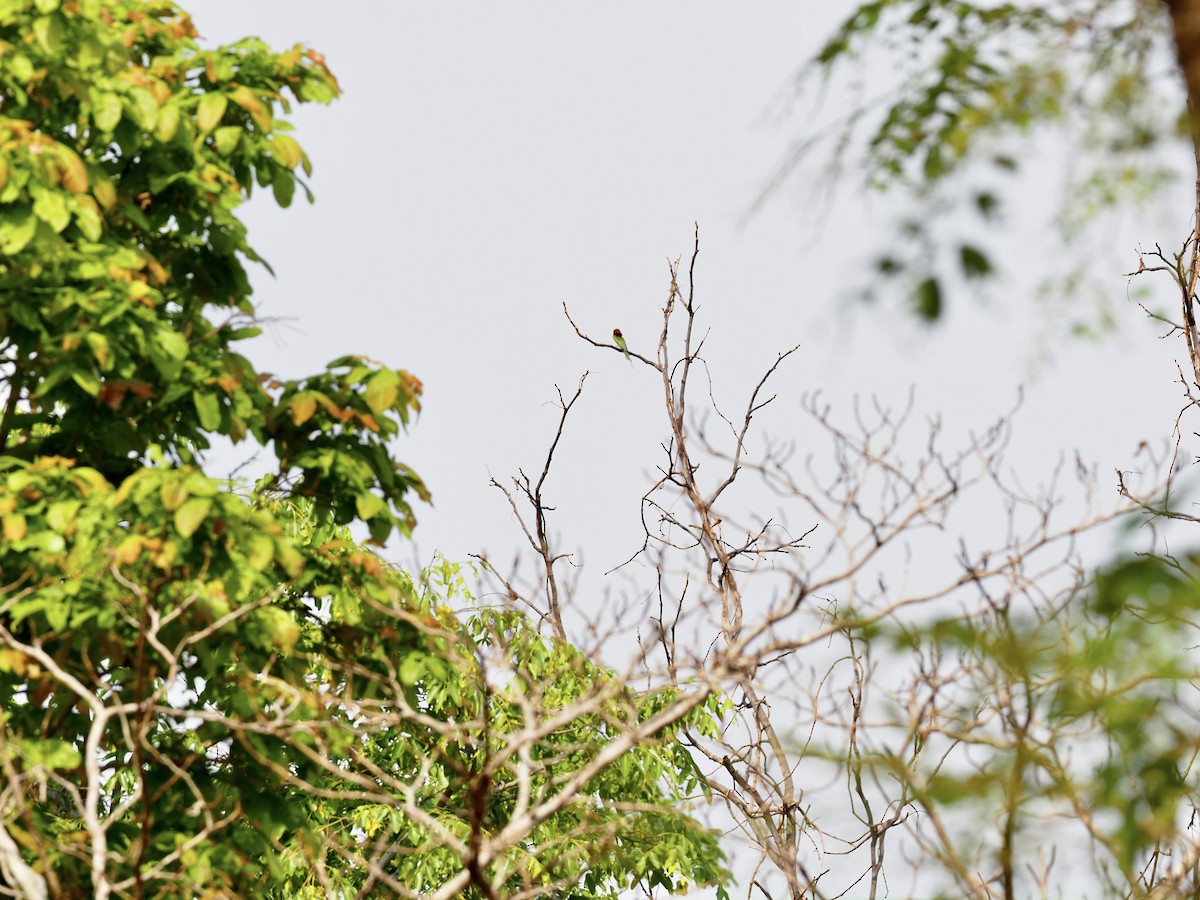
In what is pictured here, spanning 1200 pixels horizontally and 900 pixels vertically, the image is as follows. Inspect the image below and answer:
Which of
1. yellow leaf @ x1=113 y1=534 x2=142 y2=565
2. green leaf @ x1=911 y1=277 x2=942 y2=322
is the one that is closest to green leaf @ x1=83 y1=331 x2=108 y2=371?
yellow leaf @ x1=113 y1=534 x2=142 y2=565

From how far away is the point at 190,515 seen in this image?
5.59 meters

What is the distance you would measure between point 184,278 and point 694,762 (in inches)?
226

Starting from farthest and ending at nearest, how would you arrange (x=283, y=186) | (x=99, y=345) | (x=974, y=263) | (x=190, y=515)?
(x=283, y=186)
(x=99, y=345)
(x=190, y=515)
(x=974, y=263)

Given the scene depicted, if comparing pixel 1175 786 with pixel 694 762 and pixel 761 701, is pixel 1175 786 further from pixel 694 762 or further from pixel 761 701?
pixel 761 701

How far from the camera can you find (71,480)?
20.4ft

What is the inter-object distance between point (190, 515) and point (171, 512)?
0.52m

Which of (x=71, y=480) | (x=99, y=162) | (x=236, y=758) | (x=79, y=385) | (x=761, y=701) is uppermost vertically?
(x=761, y=701)

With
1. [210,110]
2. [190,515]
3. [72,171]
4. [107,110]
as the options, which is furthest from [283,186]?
[190,515]

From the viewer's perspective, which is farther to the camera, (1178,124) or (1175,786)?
(1178,124)

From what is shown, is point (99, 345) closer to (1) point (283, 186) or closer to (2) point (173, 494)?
(2) point (173, 494)

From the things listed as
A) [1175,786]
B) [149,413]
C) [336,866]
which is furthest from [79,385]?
[336,866]

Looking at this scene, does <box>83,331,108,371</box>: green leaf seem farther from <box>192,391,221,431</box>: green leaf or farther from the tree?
<box>192,391,221,431</box>: green leaf

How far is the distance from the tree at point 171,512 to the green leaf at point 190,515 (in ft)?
0.04

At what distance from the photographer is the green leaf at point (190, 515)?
5562mm
